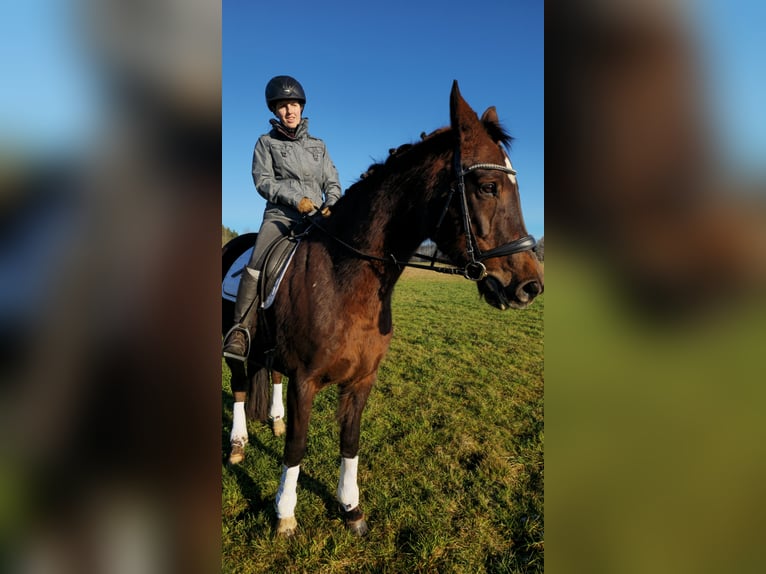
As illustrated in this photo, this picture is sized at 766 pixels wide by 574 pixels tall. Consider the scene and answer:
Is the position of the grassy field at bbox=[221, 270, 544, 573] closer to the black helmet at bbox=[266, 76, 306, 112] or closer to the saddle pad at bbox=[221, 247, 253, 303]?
the saddle pad at bbox=[221, 247, 253, 303]

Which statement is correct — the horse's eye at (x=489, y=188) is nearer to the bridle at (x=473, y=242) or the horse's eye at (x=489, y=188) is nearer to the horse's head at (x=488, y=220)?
the horse's head at (x=488, y=220)

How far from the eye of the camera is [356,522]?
365cm

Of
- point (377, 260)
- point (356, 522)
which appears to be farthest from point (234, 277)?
point (356, 522)

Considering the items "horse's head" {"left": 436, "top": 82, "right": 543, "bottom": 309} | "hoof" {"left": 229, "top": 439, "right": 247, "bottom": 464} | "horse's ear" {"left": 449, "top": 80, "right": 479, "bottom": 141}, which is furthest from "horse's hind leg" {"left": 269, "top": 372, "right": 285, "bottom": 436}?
"horse's ear" {"left": 449, "top": 80, "right": 479, "bottom": 141}

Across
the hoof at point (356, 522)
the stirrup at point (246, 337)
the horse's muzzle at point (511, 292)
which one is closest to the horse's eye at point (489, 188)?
the horse's muzzle at point (511, 292)

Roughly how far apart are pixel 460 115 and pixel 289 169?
6.29 feet

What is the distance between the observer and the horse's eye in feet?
8.79
